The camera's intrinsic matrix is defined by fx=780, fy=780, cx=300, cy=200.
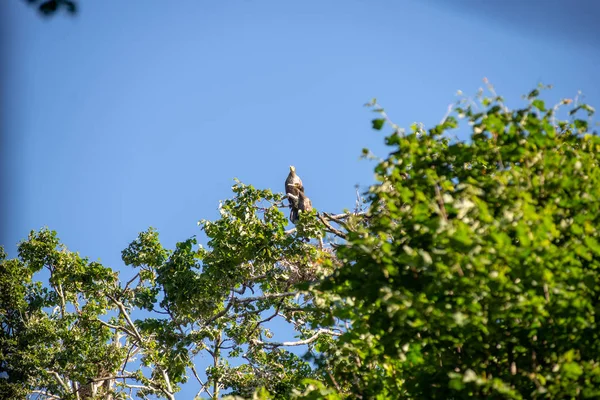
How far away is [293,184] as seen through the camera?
1825 cm

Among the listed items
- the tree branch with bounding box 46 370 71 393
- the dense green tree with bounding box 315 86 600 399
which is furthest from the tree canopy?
the tree branch with bounding box 46 370 71 393

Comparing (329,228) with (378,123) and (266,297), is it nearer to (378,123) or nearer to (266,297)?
(266,297)

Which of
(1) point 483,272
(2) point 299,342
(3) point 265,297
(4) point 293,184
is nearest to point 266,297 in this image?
(3) point 265,297

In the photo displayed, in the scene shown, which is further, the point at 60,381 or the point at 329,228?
the point at 60,381

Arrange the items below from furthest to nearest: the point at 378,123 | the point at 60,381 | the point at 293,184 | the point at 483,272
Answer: the point at 60,381 < the point at 293,184 < the point at 378,123 < the point at 483,272

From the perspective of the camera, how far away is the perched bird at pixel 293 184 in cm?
1811

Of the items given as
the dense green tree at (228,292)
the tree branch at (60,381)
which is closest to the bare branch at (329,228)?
the dense green tree at (228,292)

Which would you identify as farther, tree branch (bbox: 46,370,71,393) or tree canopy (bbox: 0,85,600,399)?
tree branch (bbox: 46,370,71,393)

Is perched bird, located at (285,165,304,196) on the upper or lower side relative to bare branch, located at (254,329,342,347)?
upper

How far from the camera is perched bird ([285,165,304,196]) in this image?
59.4 ft

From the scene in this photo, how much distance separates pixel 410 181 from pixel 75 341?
14.8m

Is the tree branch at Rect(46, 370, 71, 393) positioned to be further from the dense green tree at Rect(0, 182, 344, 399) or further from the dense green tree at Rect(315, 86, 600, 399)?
the dense green tree at Rect(315, 86, 600, 399)

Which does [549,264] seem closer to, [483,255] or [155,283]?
[483,255]

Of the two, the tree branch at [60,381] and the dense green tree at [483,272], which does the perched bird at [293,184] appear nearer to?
the dense green tree at [483,272]
